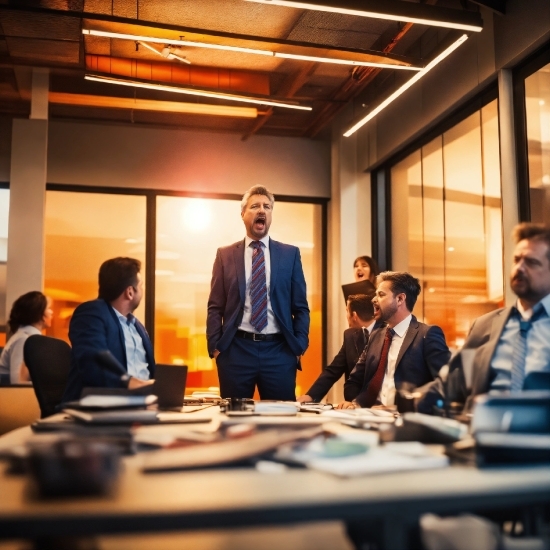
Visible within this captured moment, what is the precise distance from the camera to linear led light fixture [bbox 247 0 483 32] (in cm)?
387

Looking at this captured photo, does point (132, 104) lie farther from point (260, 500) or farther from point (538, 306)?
point (260, 500)

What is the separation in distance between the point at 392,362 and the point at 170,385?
1392 mm

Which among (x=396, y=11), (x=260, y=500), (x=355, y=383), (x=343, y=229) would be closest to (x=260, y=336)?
(x=355, y=383)

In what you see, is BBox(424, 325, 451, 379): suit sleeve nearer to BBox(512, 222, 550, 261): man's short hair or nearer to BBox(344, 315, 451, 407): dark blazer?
BBox(344, 315, 451, 407): dark blazer

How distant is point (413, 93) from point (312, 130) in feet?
6.24

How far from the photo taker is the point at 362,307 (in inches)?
204

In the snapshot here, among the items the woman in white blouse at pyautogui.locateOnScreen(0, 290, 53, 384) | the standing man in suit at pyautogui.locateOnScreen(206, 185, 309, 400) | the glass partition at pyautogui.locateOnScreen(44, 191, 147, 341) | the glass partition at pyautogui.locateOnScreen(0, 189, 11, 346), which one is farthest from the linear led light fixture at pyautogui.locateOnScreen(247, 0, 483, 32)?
the glass partition at pyautogui.locateOnScreen(0, 189, 11, 346)

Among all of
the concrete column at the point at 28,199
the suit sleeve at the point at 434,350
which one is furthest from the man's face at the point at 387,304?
the concrete column at the point at 28,199

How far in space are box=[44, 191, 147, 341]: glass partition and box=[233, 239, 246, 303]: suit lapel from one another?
3522 millimetres

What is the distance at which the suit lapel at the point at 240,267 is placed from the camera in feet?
13.4

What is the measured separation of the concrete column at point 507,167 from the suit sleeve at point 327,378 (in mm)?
1219

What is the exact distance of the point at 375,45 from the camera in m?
6.23

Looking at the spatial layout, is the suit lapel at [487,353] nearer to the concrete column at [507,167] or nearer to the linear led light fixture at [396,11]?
the linear led light fixture at [396,11]

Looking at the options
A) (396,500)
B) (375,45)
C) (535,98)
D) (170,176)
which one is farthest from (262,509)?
(170,176)
